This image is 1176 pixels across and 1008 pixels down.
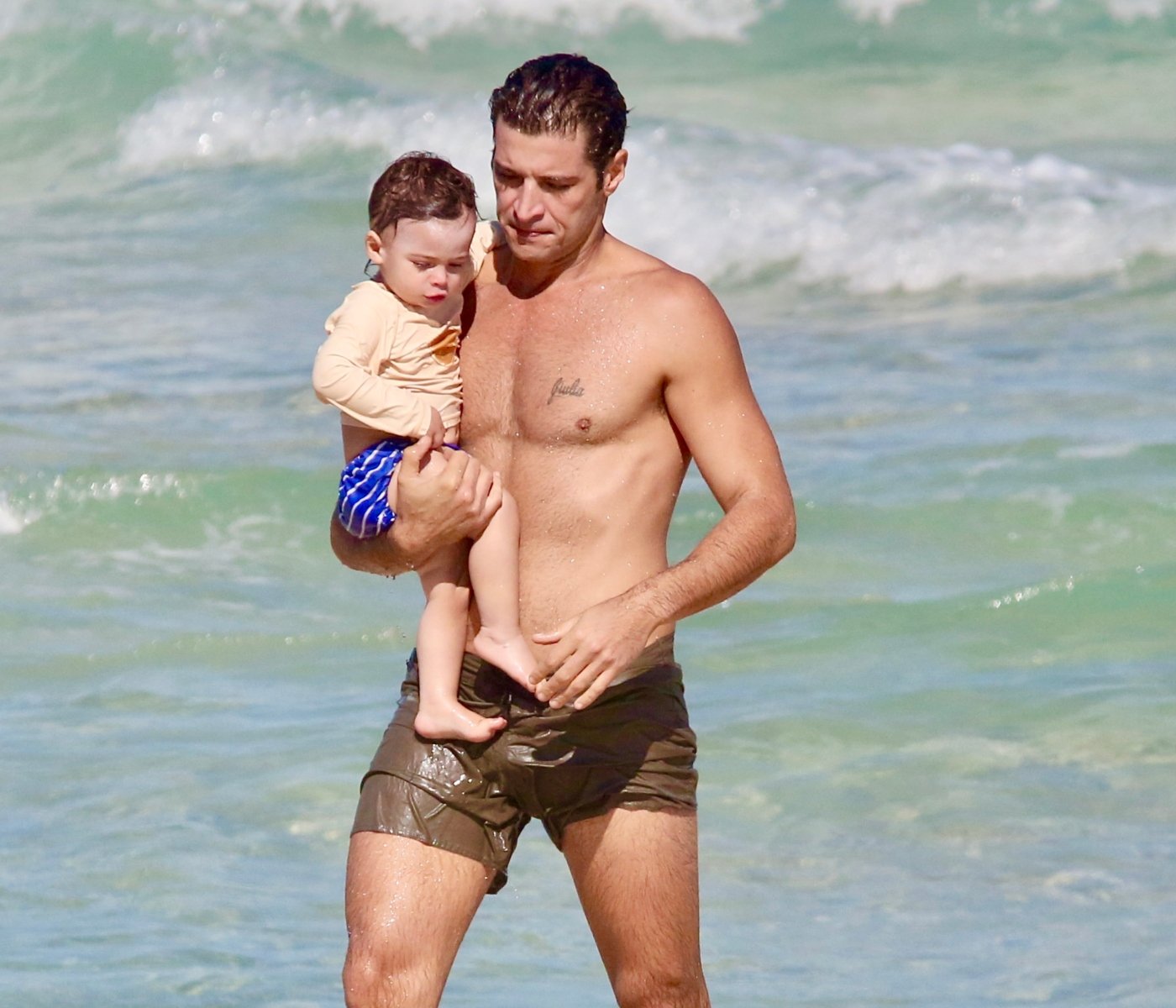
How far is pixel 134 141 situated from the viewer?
Answer: 1972cm

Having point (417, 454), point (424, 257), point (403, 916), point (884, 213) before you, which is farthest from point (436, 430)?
point (884, 213)

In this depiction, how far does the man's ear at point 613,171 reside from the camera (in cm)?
423

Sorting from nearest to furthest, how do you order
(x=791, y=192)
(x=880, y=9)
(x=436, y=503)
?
(x=436, y=503), (x=791, y=192), (x=880, y=9)

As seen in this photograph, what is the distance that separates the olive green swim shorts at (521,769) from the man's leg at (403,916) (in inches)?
1.5

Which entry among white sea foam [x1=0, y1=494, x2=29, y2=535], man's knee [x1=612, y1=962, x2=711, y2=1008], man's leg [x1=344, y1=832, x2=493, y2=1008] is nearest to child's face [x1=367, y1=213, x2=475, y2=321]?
man's leg [x1=344, y1=832, x2=493, y2=1008]

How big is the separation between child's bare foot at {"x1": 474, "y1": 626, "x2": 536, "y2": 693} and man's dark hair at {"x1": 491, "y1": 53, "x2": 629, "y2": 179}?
0.95 m

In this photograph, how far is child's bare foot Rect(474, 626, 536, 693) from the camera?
4195 millimetres

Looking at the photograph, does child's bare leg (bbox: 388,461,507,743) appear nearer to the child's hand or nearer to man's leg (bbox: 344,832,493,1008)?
the child's hand

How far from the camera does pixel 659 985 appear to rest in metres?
4.17

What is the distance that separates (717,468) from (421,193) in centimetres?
80

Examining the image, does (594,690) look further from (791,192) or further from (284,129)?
(284,129)

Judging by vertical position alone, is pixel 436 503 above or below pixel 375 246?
below

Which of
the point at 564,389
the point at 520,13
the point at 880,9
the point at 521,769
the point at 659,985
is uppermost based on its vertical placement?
the point at 564,389

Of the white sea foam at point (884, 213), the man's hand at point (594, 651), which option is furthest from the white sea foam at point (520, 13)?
the man's hand at point (594, 651)
